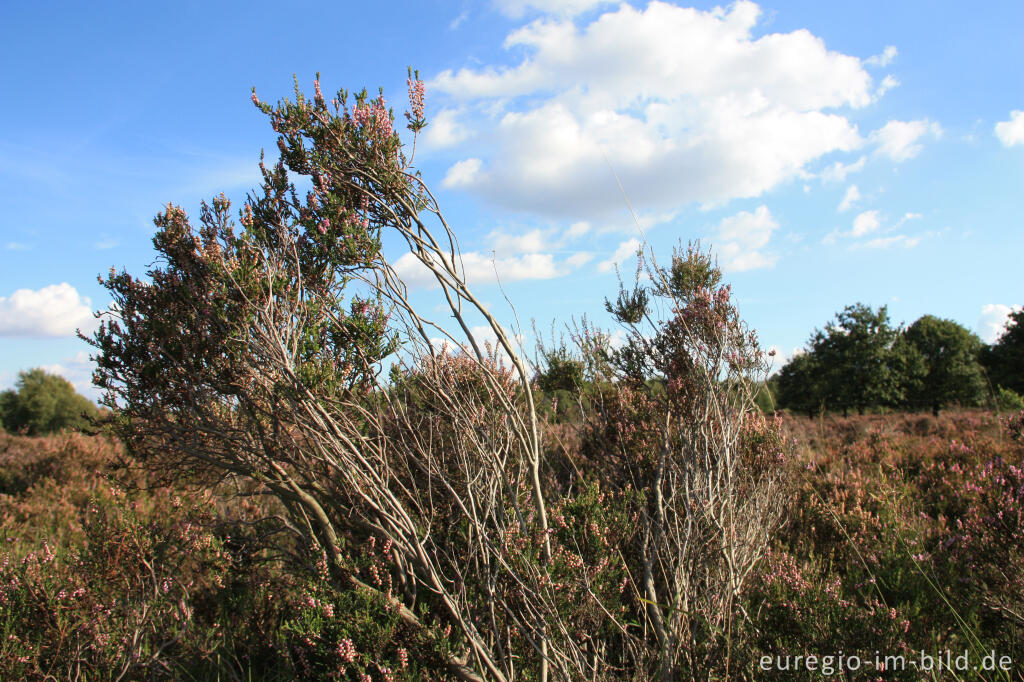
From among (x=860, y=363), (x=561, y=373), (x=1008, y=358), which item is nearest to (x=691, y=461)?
(x=561, y=373)

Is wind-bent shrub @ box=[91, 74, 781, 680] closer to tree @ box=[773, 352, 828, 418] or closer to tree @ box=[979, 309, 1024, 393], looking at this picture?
tree @ box=[773, 352, 828, 418]

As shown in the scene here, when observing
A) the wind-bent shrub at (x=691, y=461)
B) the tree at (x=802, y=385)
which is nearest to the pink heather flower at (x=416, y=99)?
the wind-bent shrub at (x=691, y=461)

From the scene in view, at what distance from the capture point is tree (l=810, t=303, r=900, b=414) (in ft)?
91.4

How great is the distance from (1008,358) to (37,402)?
162 ft

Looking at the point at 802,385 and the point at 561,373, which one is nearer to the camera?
the point at 561,373

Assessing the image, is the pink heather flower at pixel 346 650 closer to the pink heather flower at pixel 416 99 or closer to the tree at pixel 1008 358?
the pink heather flower at pixel 416 99

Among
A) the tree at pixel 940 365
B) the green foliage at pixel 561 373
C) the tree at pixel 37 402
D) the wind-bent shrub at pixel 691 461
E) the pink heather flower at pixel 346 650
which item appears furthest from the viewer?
the tree at pixel 940 365

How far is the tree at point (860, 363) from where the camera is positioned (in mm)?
27859

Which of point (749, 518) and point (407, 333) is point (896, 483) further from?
point (407, 333)

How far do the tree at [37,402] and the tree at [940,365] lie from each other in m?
41.0

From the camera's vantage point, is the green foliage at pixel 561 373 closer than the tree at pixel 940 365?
Yes

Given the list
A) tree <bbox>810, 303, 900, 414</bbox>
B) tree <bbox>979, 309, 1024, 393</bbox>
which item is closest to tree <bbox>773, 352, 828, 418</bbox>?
tree <bbox>810, 303, 900, 414</bbox>

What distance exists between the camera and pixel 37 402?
2612 centimetres

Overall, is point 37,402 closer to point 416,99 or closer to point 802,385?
point 416,99
